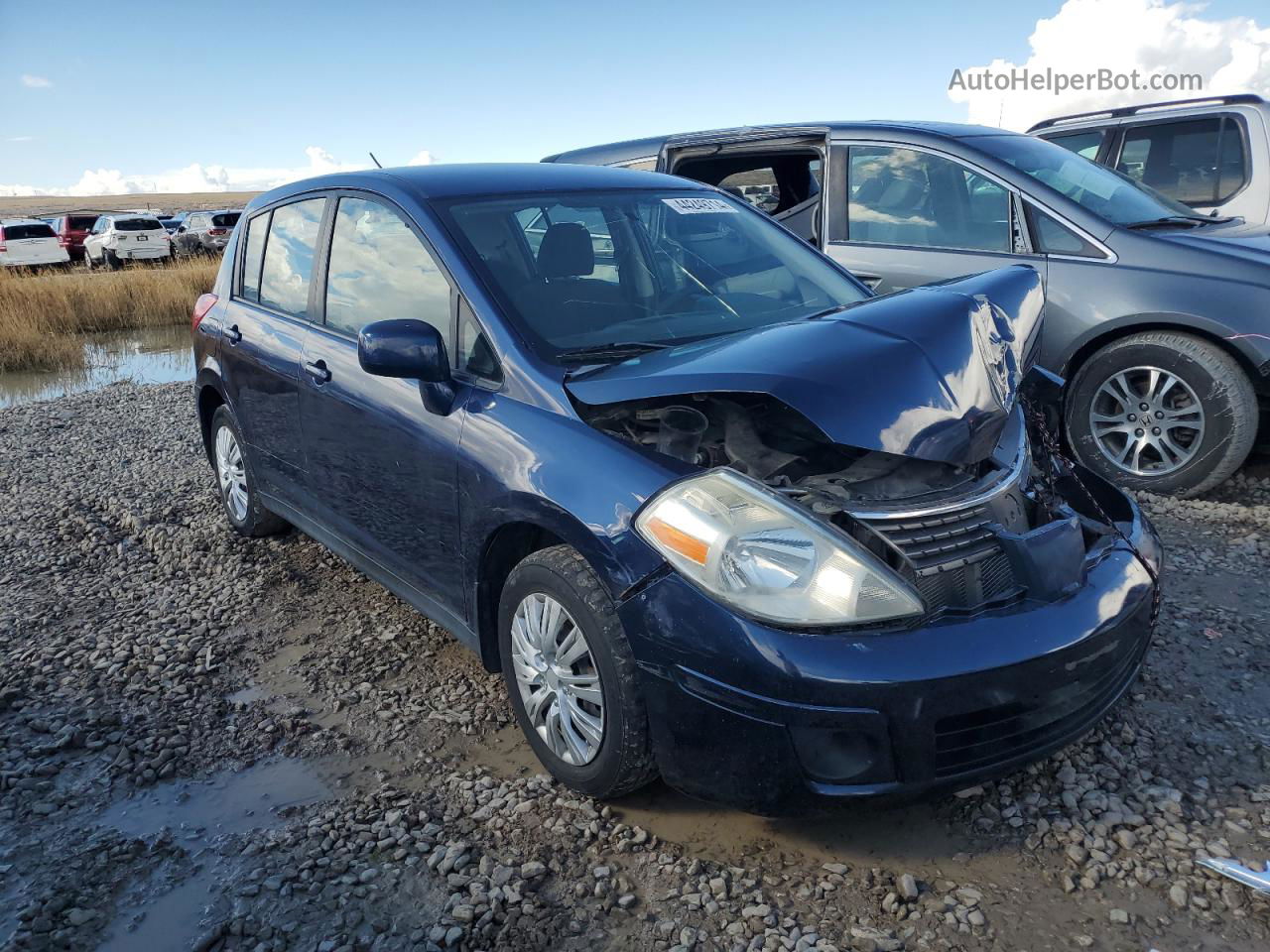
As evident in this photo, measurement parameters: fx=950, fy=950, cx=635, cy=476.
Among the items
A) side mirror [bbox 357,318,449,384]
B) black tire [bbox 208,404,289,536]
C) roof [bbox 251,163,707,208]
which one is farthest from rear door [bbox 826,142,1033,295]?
black tire [bbox 208,404,289,536]

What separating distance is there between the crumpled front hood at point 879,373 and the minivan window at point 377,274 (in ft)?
2.55

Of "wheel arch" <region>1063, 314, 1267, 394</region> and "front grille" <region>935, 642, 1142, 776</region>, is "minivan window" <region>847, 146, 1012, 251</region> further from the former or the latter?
"front grille" <region>935, 642, 1142, 776</region>

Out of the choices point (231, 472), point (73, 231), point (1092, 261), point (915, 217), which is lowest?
point (231, 472)

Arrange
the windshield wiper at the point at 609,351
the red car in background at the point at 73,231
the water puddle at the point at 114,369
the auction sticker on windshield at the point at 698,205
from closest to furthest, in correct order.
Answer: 1. the windshield wiper at the point at 609,351
2. the auction sticker on windshield at the point at 698,205
3. the water puddle at the point at 114,369
4. the red car in background at the point at 73,231

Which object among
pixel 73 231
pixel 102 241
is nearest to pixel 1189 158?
pixel 102 241

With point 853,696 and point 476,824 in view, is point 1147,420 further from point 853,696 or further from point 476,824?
point 476,824

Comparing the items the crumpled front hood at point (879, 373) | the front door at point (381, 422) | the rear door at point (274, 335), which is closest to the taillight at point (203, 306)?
the rear door at point (274, 335)

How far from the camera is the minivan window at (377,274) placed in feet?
10.3

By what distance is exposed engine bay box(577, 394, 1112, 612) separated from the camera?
2322 mm

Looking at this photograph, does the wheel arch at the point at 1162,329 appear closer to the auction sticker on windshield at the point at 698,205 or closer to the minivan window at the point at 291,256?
the auction sticker on windshield at the point at 698,205

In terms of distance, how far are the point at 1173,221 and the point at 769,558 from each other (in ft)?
13.9

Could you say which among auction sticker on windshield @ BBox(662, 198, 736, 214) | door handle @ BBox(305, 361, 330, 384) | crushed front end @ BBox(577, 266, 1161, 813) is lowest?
crushed front end @ BBox(577, 266, 1161, 813)

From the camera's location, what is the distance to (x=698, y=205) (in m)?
3.78

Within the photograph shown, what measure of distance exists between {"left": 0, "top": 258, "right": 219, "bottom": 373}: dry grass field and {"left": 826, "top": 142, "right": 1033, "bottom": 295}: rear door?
9.09 m
